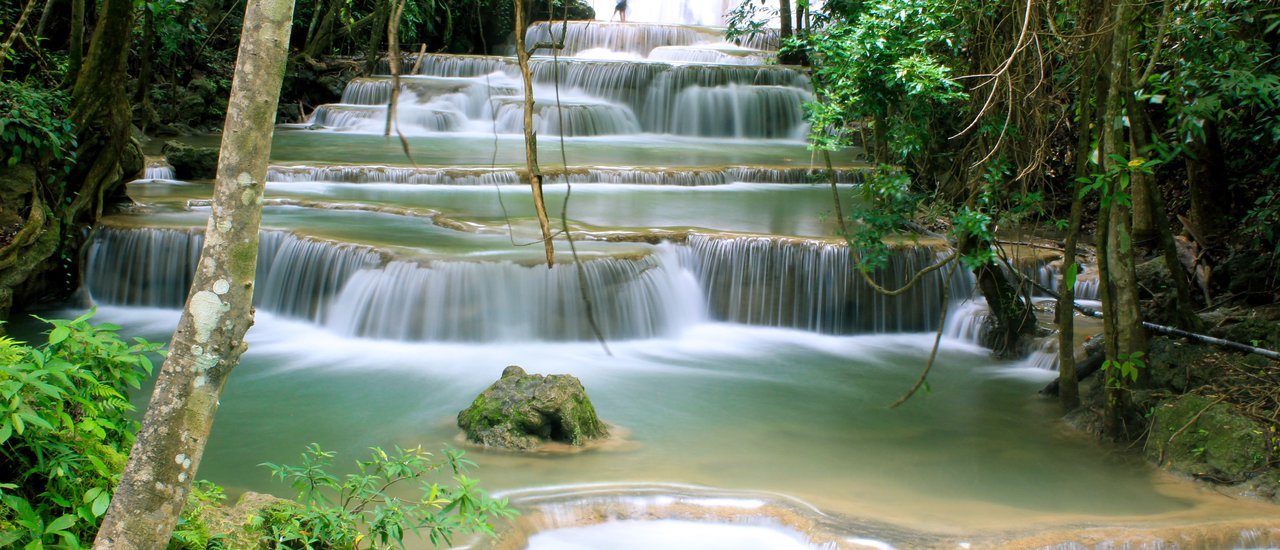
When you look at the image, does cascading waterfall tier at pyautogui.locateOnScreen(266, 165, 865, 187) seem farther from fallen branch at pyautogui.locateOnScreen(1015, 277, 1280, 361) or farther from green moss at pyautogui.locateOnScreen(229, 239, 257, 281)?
green moss at pyautogui.locateOnScreen(229, 239, 257, 281)

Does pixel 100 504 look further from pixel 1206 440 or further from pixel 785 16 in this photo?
pixel 785 16

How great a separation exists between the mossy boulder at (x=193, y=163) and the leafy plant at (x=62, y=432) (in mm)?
9254

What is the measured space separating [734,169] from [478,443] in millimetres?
7777

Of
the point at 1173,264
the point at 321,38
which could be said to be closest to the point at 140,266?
the point at 1173,264

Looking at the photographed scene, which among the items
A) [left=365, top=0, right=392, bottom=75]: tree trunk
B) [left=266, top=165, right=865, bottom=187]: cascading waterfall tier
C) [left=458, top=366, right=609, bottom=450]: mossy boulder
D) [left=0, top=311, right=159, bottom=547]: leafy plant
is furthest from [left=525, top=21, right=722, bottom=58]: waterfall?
[left=0, top=311, right=159, bottom=547]: leafy plant

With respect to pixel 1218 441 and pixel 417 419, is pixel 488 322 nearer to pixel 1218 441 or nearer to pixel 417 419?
pixel 417 419

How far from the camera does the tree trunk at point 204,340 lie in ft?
8.33

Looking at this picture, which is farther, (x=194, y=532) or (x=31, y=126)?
(x=31, y=126)

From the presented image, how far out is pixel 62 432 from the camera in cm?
301

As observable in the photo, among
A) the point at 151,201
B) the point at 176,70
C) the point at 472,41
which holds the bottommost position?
the point at 151,201

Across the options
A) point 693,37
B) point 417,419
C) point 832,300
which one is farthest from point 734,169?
point 693,37

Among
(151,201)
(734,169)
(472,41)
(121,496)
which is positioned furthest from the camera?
(472,41)

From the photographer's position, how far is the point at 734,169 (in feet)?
41.5

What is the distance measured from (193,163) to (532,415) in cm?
816
